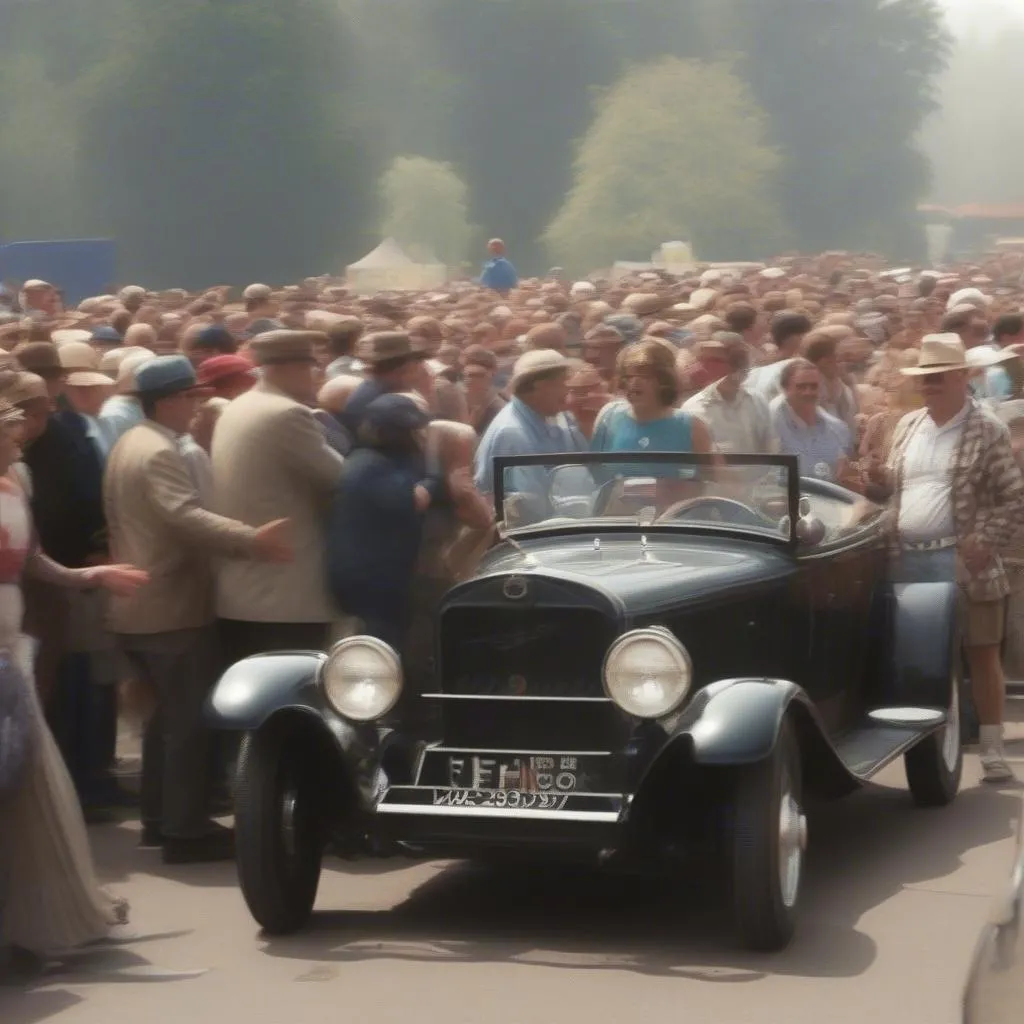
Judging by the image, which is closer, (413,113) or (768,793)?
(768,793)

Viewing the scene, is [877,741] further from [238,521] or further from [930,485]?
[238,521]

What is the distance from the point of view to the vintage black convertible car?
270 inches

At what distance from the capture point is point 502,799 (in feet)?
23.1

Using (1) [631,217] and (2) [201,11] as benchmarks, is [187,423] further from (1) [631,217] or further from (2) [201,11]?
(1) [631,217]

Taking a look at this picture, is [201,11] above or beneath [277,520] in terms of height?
above

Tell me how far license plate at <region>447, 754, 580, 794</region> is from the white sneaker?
10.3ft

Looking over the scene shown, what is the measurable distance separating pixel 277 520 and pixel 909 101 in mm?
128024

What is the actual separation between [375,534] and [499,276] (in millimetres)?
24179

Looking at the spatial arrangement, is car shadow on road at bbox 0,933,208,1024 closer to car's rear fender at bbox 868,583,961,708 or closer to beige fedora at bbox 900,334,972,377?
car's rear fender at bbox 868,583,961,708

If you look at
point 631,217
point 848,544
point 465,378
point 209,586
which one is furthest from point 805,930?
point 631,217

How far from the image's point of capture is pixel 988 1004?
374 centimetres

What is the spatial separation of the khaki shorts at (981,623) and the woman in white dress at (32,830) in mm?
4325

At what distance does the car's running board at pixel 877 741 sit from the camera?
316 inches

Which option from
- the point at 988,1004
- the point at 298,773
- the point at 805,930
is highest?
the point at 988,1004
